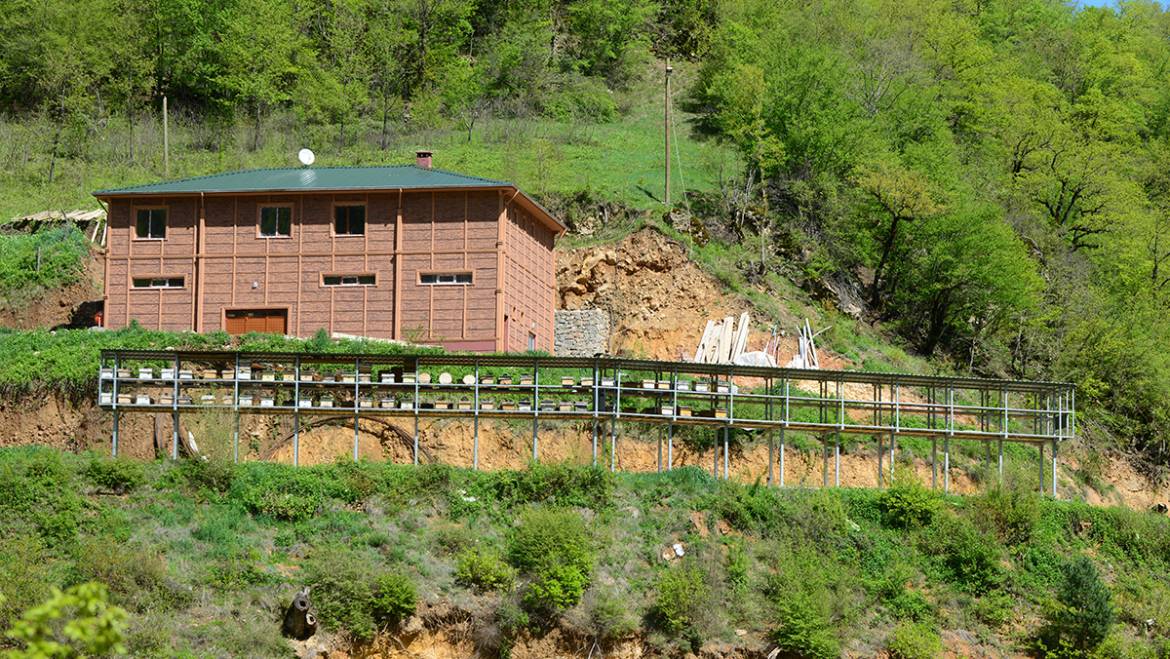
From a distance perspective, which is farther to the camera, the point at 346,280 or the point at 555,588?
the point at 346,280

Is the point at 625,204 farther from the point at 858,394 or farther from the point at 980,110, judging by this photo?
the point at 980,110

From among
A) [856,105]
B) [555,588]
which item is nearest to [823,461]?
[555,588]

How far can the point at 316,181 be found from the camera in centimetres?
5481

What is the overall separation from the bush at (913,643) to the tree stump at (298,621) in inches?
501

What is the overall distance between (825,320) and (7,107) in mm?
45500

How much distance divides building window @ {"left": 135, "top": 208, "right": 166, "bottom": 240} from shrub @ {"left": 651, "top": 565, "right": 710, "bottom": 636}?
80.6ft

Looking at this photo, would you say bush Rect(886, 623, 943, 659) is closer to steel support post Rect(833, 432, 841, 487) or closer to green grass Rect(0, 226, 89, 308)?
steel support post Rect(833, 432, 841, 487)

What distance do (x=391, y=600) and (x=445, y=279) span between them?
19.0m

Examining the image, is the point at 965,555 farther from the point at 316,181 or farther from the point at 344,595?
the point at 316,181

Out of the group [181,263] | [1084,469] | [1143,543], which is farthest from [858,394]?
[181,263]

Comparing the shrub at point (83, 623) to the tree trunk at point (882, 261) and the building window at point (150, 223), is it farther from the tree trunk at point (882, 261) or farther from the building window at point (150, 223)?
the tree trunk at point (882, 261)

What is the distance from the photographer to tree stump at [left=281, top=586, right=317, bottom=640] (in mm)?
34406

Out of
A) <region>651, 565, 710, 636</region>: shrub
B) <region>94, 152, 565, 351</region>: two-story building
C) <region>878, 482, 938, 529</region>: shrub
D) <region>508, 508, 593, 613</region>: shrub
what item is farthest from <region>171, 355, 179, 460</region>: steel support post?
<region>878, 482, 938, 529</region>: shrub

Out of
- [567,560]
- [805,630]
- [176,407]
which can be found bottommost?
[805,630]
